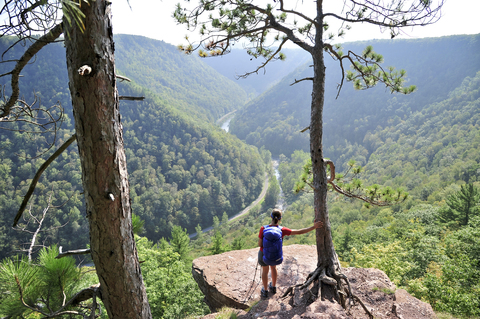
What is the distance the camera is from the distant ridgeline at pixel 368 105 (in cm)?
8425

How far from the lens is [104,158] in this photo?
144 cm

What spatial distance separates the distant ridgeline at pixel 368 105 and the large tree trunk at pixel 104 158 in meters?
80.0

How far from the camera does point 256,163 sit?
69.8 m

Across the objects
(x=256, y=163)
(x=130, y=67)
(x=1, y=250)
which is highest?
(x=130, y=67)

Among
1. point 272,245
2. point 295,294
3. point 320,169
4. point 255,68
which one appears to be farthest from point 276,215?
point 255,68

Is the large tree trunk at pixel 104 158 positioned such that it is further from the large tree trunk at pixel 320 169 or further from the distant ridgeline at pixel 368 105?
the distant ridgeline at pixel 368 105

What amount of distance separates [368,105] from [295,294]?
340 feet

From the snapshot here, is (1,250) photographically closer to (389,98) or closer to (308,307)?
(308,307)

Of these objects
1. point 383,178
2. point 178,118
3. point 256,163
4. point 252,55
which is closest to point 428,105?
point 383,178

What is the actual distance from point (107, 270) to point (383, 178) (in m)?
58.9

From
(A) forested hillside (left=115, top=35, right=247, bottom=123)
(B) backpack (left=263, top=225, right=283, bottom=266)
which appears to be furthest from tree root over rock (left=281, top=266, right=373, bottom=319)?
(A) forested hillside (left=115, top=35, right=247, bottom=123)

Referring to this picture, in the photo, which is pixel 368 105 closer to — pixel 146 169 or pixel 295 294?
pixel 146 169

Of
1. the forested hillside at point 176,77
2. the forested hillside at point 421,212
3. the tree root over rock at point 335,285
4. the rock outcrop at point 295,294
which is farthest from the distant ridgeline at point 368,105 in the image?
the tree root over rock at point 335,285

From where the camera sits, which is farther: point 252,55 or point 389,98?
point 389,98
